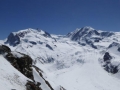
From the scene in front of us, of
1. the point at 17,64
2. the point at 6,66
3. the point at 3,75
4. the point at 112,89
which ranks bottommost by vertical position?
the point at 3,75

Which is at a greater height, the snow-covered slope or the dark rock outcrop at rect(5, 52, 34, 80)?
the dark rock outcrop at rect(5, 52, 34, 80)

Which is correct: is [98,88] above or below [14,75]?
above

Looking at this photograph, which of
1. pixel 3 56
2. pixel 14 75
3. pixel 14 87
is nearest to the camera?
pixel 14 87

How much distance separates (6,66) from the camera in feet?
103

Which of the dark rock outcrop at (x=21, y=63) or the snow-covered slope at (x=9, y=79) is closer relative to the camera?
the snow-covered slope at (x=9, y=79)

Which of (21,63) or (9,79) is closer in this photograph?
(9,79)

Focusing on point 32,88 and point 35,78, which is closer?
point 32,88

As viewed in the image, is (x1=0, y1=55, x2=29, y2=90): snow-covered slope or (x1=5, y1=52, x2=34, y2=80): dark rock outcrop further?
(x1=5, y1=52, x2=34, y2=80): dark rock outcrop

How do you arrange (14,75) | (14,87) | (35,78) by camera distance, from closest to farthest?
(14,87), (14,75), (35,78)

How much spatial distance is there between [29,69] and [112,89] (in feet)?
548

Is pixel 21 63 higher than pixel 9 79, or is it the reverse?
pixel 21 63

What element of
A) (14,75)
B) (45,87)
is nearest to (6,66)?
(14,75)

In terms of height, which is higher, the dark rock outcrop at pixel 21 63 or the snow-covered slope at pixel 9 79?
the dark rock outcrop at pixel 21 63

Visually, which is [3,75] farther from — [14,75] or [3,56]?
[3,56]
